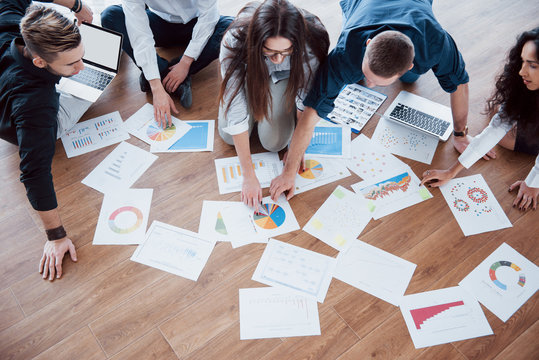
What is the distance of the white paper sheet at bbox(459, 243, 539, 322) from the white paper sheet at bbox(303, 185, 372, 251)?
0.49 metres

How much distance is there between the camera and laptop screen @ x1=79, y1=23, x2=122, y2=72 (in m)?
1.99

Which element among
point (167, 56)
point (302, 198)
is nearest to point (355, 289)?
point (302, 198)

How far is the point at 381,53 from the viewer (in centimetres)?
125

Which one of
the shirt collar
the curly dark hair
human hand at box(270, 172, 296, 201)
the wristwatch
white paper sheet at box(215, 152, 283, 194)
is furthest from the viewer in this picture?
the wristwatch

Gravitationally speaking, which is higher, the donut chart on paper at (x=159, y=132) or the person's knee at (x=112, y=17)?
the person's knee at (x=112, y=17)

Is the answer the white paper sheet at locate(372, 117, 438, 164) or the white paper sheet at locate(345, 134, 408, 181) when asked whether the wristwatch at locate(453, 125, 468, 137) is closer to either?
the white paper sheet at locate(372, 117, 438, 164)

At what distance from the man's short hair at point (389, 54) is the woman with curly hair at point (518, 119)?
0.59 metres

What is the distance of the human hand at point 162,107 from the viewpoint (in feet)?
6.55

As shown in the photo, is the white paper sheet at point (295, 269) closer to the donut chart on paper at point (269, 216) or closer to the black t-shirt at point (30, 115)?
the donut chart on paper at point (269, 216)

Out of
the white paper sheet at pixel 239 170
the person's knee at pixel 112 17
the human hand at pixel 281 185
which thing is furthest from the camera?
the person's knee at pixel 112 17

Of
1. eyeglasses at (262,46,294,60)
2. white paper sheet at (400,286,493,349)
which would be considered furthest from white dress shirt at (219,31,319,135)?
white paper sheet at (400,286,493,349)

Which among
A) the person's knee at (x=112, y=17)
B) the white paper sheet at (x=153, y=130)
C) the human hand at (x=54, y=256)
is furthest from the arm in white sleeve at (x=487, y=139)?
the person's knee at (x=112, y=17)

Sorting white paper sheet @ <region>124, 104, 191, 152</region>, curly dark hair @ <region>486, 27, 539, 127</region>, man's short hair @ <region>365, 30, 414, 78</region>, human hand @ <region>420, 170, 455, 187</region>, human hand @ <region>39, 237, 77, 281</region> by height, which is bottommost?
human hand @ <region>39, 237, 77, 281</region>

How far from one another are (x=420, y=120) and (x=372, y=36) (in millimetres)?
789
